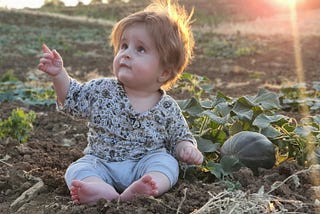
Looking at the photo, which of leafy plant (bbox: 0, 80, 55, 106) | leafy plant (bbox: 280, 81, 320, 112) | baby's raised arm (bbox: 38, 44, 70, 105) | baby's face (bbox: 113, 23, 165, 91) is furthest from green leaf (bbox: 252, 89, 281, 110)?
leafy plant (bbox: 0, 80, 55, 106)

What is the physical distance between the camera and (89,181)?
2.84 meters

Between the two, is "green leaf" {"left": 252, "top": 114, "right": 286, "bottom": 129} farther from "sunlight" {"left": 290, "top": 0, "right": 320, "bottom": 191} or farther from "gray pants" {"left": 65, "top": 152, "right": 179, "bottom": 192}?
"gray pants" {"left": 65, "top": 152, "right": 179, "bottom": 192}

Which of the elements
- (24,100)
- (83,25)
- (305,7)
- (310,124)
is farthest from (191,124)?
(305,7)

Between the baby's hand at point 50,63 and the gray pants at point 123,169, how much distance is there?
48cm

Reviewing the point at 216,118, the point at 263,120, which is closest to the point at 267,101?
the point at 263,120

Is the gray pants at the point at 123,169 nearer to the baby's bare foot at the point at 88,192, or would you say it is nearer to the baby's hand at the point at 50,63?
the baby's bare foot at the point at 88,192

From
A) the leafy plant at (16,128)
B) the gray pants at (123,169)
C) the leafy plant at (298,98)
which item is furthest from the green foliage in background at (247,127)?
the leafy plant at (298,98)

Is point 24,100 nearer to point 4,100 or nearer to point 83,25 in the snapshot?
point 4,100

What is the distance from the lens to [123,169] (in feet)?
9.98

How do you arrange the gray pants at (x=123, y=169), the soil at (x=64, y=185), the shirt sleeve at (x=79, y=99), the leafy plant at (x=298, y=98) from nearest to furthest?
the soil at (x=64, y=185) < the gray pants at (x=123, y=169) < the shirt sleeve at (x=79, y=99) < the leafy plant at (x=298, y=98)

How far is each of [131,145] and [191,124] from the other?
0.89 meters

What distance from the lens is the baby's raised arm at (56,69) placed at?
3.09 m

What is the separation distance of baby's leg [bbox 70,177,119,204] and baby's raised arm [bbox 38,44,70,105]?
631 mm

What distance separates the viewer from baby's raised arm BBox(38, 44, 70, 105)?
3.09 m
